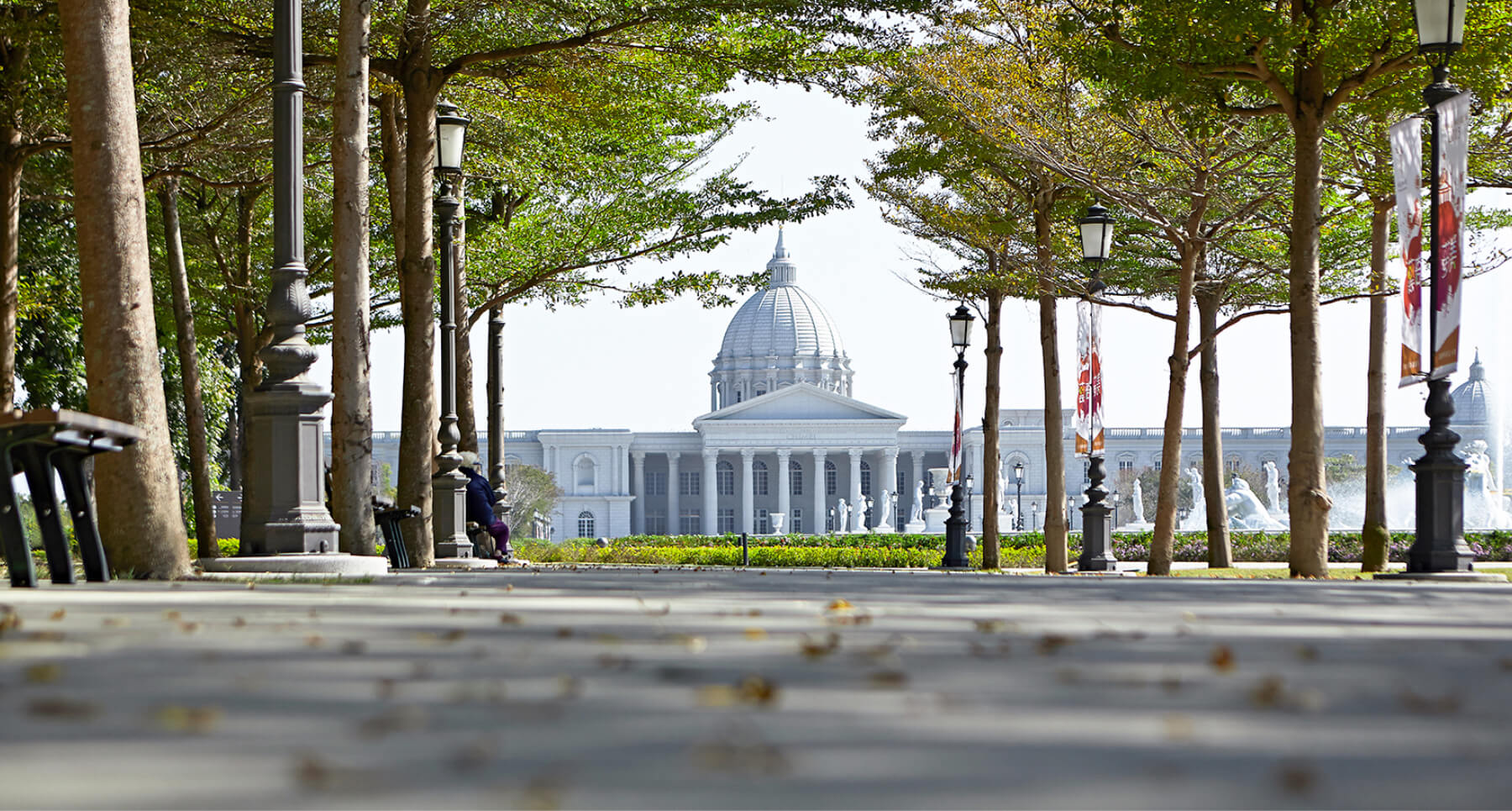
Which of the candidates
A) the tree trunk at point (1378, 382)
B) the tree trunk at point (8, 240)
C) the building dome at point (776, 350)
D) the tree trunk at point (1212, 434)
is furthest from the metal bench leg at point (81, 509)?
the building dome at point (776, 350)

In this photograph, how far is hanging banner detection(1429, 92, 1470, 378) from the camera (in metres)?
11.1

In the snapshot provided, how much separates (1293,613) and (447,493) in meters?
12.0

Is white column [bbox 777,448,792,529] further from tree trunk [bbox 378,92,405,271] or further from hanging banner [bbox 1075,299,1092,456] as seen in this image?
tree trunk [bbox 378,92,405,271]

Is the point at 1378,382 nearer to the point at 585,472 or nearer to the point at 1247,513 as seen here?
the point at 1247,513

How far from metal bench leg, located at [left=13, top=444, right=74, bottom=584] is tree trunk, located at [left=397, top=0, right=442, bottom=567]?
6643mm

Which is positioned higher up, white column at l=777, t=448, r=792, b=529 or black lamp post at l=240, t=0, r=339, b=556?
black lamp post at l=240, t=0, r=339, b=556

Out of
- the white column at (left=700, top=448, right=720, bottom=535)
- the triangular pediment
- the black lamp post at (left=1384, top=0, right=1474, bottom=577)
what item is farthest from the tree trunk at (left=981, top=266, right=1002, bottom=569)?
the white column at (left=700, top=448, right=720, bottom=535)

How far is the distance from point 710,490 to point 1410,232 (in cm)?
11371

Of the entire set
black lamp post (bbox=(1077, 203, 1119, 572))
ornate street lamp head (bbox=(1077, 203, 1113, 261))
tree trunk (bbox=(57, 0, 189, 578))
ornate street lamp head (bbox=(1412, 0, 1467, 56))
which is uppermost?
ornate street lamp head (bbox=(1412, 0, 1467, 56))

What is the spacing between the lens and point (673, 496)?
420 ft

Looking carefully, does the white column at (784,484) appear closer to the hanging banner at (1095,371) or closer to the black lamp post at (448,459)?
the hanging banner at (1095,371)

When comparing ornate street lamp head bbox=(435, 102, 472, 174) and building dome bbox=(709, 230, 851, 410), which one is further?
building dome bbox=(709, 230, 851, 410)

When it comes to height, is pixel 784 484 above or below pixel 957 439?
below

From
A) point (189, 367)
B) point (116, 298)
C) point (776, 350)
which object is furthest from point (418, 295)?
point (776, 350)
